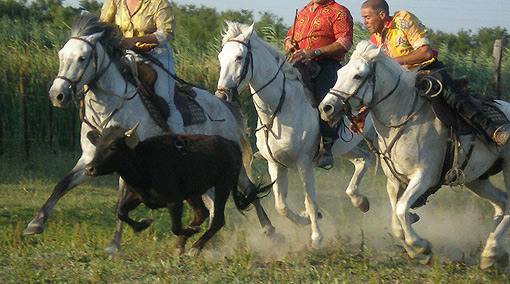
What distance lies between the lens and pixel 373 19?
7820 millimetres

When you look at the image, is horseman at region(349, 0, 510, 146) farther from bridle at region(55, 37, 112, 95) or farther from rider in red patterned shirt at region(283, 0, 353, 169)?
bridle at region(55, 37, 112, 95)

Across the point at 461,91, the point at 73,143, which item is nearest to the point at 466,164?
the point at 461,91

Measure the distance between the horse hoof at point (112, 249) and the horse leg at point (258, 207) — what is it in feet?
5.01

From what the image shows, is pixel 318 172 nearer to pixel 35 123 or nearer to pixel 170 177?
pixel 35 123

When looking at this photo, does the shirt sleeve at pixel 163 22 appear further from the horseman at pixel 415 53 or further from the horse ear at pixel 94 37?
the horseman at pixel 415 53

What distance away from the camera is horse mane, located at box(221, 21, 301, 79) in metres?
8.45

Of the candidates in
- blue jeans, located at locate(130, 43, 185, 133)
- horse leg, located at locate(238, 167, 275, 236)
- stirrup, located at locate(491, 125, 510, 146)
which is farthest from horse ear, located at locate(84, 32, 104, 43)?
stirrup, located at locate(491, 125, 510, 146)

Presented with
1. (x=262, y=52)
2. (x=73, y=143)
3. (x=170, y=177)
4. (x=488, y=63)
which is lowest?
(x=73, y=143)

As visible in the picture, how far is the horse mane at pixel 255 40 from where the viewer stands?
27.7ft

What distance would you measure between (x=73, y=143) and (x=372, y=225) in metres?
6.87

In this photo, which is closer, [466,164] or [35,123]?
[466,164]

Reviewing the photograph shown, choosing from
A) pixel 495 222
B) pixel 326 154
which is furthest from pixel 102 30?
pixel 495 222

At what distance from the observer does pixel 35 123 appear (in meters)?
14.8

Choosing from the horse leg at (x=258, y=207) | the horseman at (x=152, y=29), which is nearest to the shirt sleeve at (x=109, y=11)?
the horseman at (x=152, y=29)
